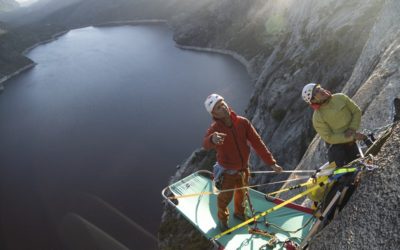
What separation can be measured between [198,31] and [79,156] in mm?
108954

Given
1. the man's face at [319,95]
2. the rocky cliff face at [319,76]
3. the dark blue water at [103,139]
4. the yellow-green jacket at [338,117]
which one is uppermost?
the man's face at [319,95]

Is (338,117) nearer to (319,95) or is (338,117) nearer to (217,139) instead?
(319,95)

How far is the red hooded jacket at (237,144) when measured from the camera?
32.1ft

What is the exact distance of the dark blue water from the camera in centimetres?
6384

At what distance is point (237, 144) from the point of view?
998 cm

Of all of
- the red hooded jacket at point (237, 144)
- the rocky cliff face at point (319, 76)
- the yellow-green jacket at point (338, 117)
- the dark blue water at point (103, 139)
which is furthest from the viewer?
the dark blue water at point (103, 139)

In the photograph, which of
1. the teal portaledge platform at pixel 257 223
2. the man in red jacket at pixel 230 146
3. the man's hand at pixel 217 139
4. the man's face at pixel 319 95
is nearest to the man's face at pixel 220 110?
the man in red jacket at pixel 230 146

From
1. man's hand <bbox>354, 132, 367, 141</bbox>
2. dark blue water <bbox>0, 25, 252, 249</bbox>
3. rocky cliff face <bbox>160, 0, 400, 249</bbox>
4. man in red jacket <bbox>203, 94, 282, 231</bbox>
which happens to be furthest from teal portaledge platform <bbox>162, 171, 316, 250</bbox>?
Answer: dark blue water <bbox>0, 25, 252, 249</bbox>

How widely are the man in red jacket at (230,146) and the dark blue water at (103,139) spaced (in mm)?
48487

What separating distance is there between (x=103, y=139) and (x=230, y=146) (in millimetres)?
77353

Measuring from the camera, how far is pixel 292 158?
32.3 meters

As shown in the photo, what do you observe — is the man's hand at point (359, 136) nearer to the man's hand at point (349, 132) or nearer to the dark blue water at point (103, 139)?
the man's hand at point (349, 132)

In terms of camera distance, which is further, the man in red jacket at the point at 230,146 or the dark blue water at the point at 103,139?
the dark blue water at the point at 103,139

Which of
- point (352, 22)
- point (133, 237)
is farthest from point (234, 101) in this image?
point (352, 22)
